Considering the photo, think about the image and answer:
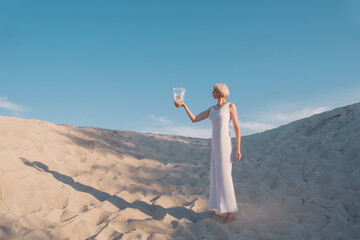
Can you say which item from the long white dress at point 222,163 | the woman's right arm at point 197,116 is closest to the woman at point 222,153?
the long white dress at point 222,163

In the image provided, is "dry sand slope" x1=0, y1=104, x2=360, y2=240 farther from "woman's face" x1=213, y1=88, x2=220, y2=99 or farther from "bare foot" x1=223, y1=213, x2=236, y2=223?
"woman's face" x1=213, y1=88, x2=220, y2=99

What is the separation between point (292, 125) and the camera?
767 cm

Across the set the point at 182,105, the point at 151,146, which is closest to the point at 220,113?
the point at 182,105

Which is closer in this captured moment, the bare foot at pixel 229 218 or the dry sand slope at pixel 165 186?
the dry sand slope at pixel 165 186

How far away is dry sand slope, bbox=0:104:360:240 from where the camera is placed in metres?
3.38

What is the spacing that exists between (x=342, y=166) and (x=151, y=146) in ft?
15.1

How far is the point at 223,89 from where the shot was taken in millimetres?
3814

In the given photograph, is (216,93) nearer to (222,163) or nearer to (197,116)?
(197,116)

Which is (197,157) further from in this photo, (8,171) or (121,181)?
(8,171)

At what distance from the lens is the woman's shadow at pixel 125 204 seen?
3.90 m

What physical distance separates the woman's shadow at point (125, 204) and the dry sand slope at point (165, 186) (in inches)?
0.6

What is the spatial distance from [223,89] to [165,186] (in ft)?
7.54

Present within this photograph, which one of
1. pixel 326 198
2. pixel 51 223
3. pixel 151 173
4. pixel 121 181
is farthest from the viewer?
pixel 151 173

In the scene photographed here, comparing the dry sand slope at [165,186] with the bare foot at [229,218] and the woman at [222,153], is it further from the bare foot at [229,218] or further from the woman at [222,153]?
the woman at [222,153]
